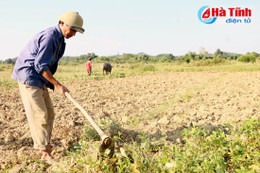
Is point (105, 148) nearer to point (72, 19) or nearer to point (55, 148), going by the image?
point (55, 148)

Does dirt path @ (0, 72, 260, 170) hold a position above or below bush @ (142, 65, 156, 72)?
below

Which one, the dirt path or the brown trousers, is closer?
the brown trousers

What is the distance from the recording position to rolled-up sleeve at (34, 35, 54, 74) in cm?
254

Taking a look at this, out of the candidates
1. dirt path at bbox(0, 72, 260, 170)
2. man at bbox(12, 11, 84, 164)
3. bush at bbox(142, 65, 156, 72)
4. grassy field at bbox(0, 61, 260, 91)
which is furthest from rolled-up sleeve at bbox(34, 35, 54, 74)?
bush at bbox(142, 65, 156, 72)

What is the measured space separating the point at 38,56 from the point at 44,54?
0.07m

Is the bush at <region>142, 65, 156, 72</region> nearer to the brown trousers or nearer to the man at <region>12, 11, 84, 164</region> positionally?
the man at <region>12, 11, 84, 164</region>

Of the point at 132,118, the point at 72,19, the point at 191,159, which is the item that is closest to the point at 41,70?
the point at 72,19

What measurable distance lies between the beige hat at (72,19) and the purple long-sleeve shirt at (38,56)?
0.18 m

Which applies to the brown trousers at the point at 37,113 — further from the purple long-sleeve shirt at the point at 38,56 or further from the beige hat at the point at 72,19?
the beige hat at the point at 72,19

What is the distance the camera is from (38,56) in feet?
8.38

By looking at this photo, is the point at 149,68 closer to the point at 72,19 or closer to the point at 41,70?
the point at 72,19

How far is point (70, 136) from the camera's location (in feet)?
11.4

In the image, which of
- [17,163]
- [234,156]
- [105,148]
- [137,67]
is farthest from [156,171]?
[137,67]

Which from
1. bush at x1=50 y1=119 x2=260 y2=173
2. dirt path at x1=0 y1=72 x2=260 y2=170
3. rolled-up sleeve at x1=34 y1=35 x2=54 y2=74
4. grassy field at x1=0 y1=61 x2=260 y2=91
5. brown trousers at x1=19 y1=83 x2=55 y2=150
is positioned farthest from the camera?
grassy field at x1=0 y1=61 x2=260 y2=91
